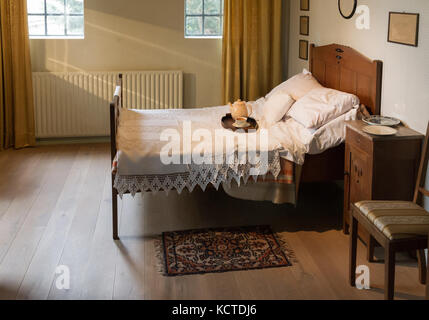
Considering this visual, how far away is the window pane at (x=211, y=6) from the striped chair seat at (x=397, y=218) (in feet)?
11.3

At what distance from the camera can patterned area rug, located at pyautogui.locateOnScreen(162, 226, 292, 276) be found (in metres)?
3.34

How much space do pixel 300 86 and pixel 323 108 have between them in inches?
29.9

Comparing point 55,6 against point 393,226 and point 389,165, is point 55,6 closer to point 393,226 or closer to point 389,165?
point 389,165

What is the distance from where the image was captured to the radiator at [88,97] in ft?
18.7

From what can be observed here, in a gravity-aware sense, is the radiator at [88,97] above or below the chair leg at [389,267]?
above

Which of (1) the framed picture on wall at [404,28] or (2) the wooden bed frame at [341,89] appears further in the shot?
(2) the wooden bed frame at [341,89]

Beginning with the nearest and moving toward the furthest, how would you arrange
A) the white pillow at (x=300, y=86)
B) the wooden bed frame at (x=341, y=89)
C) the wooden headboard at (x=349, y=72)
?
the wooden bed frame at (x=341, y=89) → the wooden headboard at (x=349, y=72) → the white pillow at (x=300, y=86)

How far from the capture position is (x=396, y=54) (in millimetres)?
3648

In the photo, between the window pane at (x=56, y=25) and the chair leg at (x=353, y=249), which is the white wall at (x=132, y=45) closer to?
the window pane at (x=56, y=25)

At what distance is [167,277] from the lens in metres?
3.21

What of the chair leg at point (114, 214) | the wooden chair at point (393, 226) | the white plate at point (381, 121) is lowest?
the chair leg at point (114, 214)

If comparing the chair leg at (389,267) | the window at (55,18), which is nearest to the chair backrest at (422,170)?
the chair leg at (389,267)

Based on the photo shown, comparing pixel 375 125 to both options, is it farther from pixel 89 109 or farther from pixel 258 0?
pixel 89 109

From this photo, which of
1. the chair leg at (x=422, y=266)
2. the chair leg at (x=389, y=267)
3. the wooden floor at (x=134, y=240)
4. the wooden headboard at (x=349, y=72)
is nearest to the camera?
the chair leg at (x=389, y=267)
